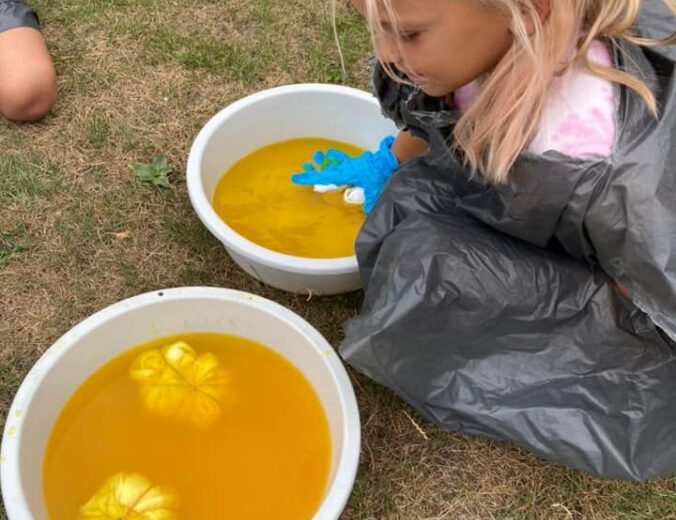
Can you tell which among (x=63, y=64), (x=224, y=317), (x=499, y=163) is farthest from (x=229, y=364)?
(x=63, y=64)

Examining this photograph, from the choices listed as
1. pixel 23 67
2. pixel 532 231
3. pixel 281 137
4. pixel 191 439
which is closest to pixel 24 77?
pixel 23 67

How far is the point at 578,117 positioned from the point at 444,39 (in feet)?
0.64

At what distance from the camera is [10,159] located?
1.59 meters

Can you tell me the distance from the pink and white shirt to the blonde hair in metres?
0.01

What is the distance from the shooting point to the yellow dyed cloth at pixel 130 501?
1087 millimetres

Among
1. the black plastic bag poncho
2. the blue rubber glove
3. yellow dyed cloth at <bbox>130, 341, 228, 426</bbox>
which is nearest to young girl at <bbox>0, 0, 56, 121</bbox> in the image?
the blue rubber glove

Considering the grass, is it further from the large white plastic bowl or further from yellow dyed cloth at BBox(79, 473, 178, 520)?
yellow dyed cloth at BBox(79, 473, 178, 520)

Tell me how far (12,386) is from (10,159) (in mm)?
560

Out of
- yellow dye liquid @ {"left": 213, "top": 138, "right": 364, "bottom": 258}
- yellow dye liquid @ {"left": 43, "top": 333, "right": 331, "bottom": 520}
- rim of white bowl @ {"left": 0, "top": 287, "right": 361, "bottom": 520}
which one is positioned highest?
rim of white bowl @ {"left": 0, "top": 287, "right": 361, "bottom": 520}

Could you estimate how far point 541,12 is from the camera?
853 millimetres

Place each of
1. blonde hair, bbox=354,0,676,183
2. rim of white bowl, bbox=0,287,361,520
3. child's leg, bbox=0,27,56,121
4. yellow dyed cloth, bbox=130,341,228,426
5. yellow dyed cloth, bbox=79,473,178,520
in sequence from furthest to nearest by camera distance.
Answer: child's leg, bbox=0,27,56,121, yellow dyed cloth, bbox=130,341,228,426, yellow dyed cloth, bbox=79,473,178,520, rim of white bowl, bbox=0,287,361,520, blonde hair, bbox=354,0,676,183

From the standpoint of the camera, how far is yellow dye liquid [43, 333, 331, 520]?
1133mm

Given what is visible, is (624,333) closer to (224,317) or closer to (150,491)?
(224,317)

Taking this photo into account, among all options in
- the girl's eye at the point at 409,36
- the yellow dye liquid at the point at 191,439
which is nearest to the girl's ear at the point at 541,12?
the girl's eye at the point at 409,36
